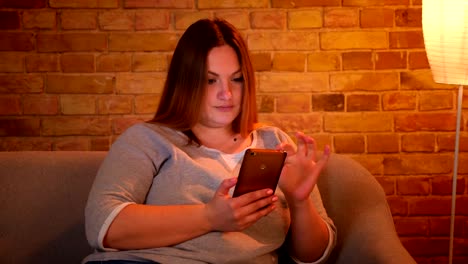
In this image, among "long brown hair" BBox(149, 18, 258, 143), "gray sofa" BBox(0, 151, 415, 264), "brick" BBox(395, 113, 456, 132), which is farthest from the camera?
"brick" BBox(395, 113, 456, 132)

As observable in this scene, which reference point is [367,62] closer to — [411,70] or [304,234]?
[411,70]

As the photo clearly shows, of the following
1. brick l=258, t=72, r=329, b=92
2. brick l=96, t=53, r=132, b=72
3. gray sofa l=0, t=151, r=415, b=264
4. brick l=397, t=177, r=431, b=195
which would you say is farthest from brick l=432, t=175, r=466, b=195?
brick l=96, t=53, r=132, b=72

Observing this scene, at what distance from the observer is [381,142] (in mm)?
2807

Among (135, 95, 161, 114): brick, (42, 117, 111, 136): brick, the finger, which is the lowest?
(42, 117, 111, 136): brick

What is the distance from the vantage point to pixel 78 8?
2.71 meters

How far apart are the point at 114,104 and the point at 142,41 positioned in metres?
0.28

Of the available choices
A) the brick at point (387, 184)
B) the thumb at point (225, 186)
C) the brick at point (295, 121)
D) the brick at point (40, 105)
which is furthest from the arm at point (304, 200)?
the brick at point (40, 105)

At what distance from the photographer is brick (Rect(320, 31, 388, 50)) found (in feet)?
9.02

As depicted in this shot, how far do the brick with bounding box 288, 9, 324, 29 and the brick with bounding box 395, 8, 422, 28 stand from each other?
12.4 inches

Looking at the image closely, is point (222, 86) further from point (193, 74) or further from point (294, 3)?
point (294, 3)

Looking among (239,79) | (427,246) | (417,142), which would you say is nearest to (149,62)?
(239,79)

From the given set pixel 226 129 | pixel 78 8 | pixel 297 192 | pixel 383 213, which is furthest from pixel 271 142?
pixel 78 8

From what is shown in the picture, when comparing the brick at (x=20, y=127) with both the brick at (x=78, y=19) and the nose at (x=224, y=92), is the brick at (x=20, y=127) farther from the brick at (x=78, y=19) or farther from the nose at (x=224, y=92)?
the nose at (x=224, y=92)

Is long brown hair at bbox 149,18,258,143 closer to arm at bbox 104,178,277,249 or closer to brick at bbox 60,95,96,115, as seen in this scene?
arm at bbox 104,178,277,249
